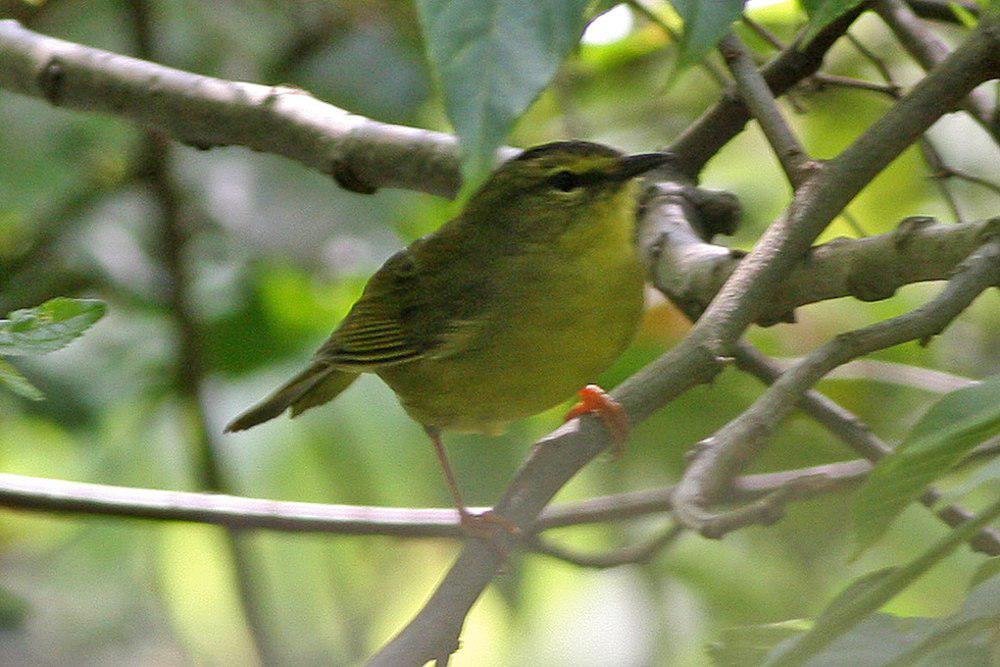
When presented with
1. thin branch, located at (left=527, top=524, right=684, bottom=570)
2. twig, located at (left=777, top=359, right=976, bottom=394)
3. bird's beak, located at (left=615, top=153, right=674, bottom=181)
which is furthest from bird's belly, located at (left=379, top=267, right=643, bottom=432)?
twig, located at (left=777, top=359, right=976, bottom=394)

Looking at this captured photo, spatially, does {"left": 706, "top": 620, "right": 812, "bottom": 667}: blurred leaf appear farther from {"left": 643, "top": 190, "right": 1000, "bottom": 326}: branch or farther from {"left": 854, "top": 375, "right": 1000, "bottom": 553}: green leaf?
{"left": 643, "top": 190, "right": 1000, "bottom": 326}: branch

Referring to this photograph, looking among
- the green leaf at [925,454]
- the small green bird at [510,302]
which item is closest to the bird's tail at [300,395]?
the small green bird at [510,302]

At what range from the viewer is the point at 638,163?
2.34 metres

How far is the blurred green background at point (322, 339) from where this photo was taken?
3.08 metres

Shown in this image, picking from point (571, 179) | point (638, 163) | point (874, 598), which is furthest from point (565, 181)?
point (874, 598)

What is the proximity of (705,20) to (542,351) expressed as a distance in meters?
1.23

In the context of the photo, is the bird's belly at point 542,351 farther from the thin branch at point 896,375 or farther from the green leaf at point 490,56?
the green leaf at point 490,56

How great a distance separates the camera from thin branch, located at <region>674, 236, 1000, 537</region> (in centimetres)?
131

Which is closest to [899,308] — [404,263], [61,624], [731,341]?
[404,263]

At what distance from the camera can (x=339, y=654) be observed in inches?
149

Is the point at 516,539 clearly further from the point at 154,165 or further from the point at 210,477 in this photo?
the point at 154,165

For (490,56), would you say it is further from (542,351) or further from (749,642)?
(542,351)

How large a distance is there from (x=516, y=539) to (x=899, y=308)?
192 centimetres

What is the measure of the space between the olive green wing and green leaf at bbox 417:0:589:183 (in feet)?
4.78
